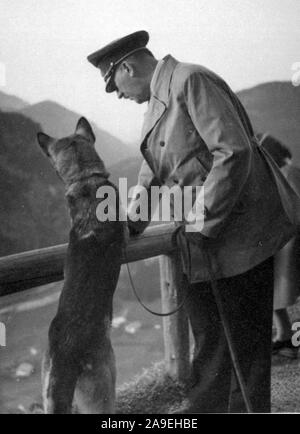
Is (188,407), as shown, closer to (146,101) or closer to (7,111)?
(146,101)

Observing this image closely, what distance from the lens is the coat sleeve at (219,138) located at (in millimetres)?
1641

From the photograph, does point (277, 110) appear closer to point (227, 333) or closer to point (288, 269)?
point (288, 269)

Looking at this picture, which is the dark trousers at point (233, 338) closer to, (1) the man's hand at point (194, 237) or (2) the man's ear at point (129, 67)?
(1) the man's hand at point (194, 237)

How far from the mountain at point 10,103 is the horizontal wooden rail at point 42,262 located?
56 centimetres

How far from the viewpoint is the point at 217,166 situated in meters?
1.65

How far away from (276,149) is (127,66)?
2.38ft

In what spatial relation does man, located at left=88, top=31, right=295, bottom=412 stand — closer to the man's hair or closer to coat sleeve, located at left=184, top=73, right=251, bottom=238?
coat sleeve, located at left=184, top=73, right=251, bottom=238

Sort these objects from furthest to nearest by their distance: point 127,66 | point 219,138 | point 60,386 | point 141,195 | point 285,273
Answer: point 285,273 → point 141,195 → point 127,66 → point 60,386 → point 219,138

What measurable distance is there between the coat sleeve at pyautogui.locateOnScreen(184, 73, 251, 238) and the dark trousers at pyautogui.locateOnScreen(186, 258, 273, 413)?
1.17 ft

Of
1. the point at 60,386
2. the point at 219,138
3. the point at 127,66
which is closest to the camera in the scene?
the point at 219,138

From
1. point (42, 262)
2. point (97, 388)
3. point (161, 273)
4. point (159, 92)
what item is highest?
point (159, 92)

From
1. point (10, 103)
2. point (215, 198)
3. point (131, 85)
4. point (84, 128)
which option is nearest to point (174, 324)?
point (215, 198)

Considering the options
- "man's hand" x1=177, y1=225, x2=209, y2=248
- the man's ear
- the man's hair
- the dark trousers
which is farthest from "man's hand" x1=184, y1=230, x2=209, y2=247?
the man's ear

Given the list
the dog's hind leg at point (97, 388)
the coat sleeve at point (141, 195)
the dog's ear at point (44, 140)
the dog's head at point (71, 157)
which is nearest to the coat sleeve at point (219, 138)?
the coat sleeve at point (141, 195)
